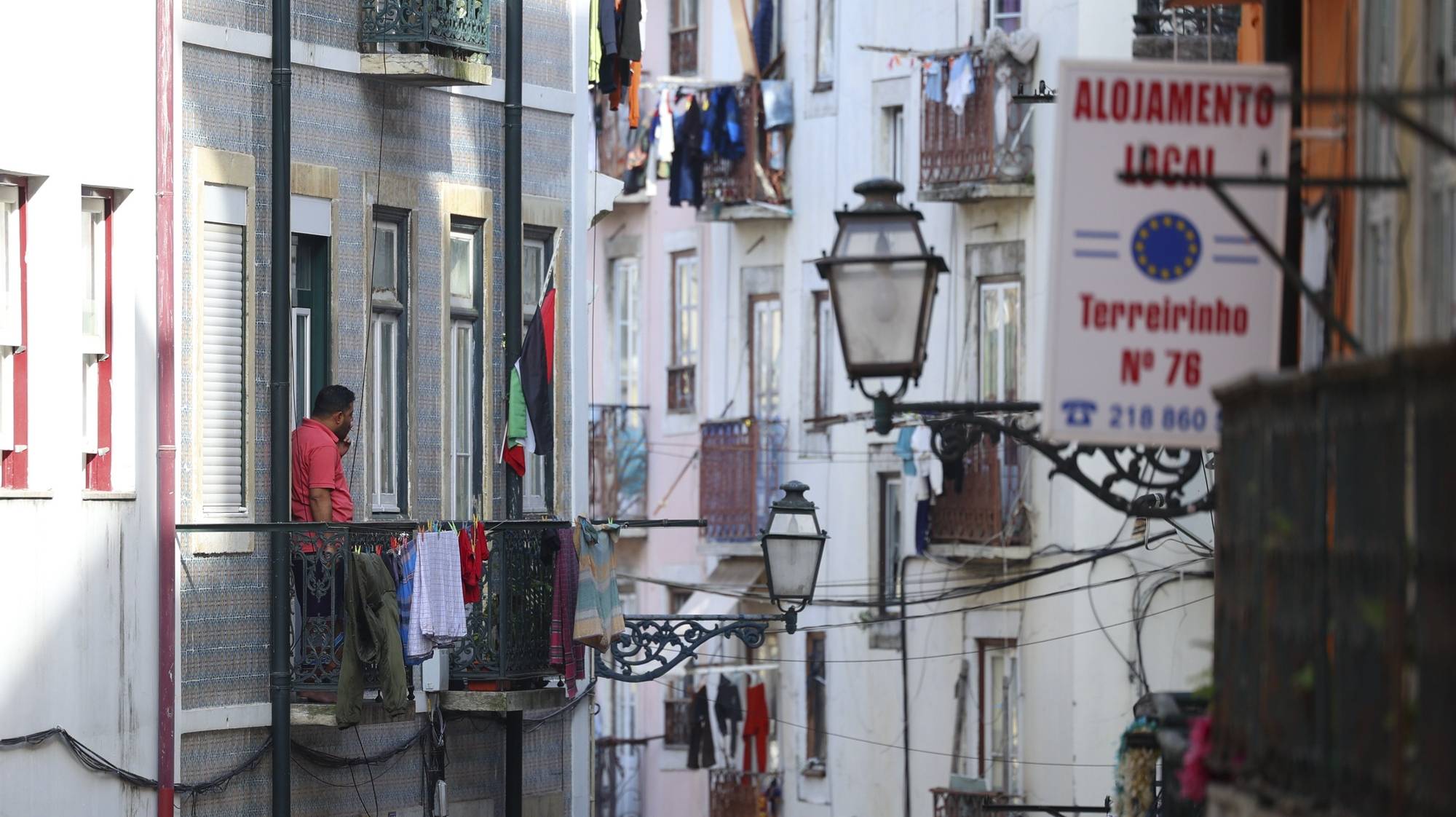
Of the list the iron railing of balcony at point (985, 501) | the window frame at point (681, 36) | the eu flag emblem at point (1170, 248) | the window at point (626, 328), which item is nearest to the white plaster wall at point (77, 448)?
the eu flag emblem at point (1170, 248)

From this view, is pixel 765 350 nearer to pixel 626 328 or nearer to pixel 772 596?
pixel 626 328

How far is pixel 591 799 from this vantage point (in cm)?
2430

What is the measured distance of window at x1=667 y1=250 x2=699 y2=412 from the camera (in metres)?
45.4

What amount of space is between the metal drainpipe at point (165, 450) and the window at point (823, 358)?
909 inches

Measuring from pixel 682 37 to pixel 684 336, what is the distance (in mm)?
4630

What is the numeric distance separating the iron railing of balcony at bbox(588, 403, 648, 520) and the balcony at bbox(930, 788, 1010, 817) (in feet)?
30.3

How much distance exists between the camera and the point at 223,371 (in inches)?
789

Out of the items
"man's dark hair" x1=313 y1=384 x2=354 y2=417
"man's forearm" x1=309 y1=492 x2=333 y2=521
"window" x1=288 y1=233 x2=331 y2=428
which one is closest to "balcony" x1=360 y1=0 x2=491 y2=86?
"window" x1=288 y1=233 x2=331 y2=428

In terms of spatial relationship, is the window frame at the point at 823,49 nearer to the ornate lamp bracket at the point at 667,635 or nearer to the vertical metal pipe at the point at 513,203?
the vertical metal pipe at the point at 513,203

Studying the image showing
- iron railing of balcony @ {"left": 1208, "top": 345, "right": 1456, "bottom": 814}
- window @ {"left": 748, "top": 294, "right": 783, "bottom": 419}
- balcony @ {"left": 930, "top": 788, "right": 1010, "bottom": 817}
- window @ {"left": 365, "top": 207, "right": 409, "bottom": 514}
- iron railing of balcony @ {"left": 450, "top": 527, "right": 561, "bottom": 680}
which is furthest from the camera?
window @ {"left": 748, "top": 294, "right": 783, "bottom": 419}

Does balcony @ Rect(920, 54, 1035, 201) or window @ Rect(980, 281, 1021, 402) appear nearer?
balcony @ Rect(920, 54, 1035, 201)

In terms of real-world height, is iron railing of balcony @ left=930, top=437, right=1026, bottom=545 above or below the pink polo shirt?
below

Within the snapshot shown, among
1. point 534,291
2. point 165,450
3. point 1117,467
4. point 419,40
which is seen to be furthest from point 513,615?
point 1117,467

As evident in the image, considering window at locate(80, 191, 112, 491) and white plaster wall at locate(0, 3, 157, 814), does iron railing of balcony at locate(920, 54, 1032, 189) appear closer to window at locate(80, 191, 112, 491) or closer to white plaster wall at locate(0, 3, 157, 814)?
white plaster wall at locate(0, 3, 157, 814)
